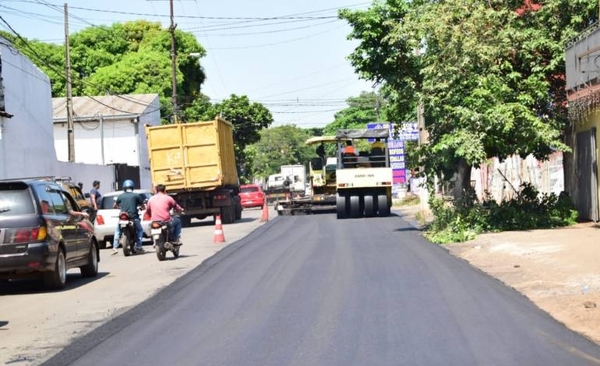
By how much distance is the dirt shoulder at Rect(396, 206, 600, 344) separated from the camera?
11.1 metres

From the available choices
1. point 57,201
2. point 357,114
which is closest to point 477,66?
point 57,201

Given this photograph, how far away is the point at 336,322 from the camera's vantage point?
10.6m

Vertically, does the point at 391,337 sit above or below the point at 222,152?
below

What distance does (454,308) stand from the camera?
11414 mm

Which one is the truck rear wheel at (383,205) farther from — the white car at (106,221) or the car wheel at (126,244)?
the car wheel at (126,244)

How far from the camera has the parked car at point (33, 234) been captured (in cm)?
1436

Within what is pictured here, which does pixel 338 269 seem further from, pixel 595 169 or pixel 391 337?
pixel 595 169

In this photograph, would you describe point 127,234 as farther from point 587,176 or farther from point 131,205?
point 587,176

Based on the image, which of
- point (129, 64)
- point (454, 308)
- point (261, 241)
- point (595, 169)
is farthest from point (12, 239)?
point (129, 64)

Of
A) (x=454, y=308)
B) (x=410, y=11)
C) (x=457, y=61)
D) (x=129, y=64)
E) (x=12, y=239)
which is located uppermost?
(x=129, y=64)

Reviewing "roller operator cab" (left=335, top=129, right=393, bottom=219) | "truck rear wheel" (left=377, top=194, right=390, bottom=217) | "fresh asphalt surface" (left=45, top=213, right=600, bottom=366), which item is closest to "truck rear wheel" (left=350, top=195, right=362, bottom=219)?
"roller operator cab" (left=335, top=129, right=393, bottom=219)

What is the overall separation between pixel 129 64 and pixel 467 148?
156 ft

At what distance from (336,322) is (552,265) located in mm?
6208

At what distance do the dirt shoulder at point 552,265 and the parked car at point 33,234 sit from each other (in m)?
7.09
